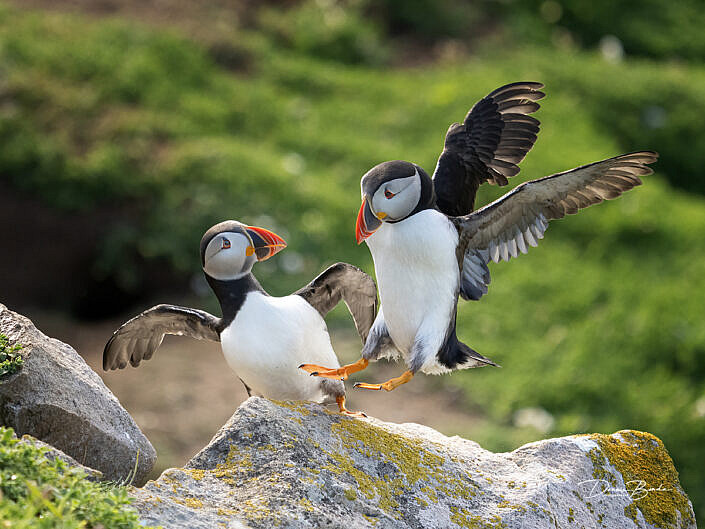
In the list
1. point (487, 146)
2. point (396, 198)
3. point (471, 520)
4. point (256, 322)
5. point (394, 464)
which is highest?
point (487, 146)

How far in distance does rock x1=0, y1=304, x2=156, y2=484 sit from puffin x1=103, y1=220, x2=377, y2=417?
58cm

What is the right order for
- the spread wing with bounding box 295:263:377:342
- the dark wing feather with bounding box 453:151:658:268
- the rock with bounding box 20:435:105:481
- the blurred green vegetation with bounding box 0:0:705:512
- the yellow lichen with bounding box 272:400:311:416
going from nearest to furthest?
the rock with bounding box 20:435:105:481 < the yellow lichen with bounding box 272:400:311:416 < the dark wing feather with bounding box 453:151:658:268 < the spread wing with bounding box 295:263:377:342 < the blurred green vegetation with bounding box 0:0:705:512

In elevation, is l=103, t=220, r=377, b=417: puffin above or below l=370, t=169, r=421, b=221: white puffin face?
below

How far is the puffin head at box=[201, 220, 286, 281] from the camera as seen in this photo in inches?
175

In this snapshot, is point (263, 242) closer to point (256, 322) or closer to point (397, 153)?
point (256, 322)

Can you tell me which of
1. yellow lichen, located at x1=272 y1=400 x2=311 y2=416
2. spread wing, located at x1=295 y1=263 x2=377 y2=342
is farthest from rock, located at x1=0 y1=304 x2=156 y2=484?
spread wing, located at x1=295 y1=263 x2=377 y2=342

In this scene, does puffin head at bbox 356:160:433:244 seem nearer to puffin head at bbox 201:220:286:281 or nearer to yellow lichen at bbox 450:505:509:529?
puffin head at bbox 201:220:286:281

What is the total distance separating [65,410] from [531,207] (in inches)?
96.4

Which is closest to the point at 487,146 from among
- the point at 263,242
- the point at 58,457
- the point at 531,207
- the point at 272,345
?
the point at 531,207

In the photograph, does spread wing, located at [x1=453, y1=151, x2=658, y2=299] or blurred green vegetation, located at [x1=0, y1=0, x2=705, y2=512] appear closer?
spread wing, located at [x1=453, y1=151, x2=658, y2=299]

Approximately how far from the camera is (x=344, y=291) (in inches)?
201

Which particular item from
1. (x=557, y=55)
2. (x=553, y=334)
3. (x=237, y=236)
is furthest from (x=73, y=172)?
(x=557, y=55)
